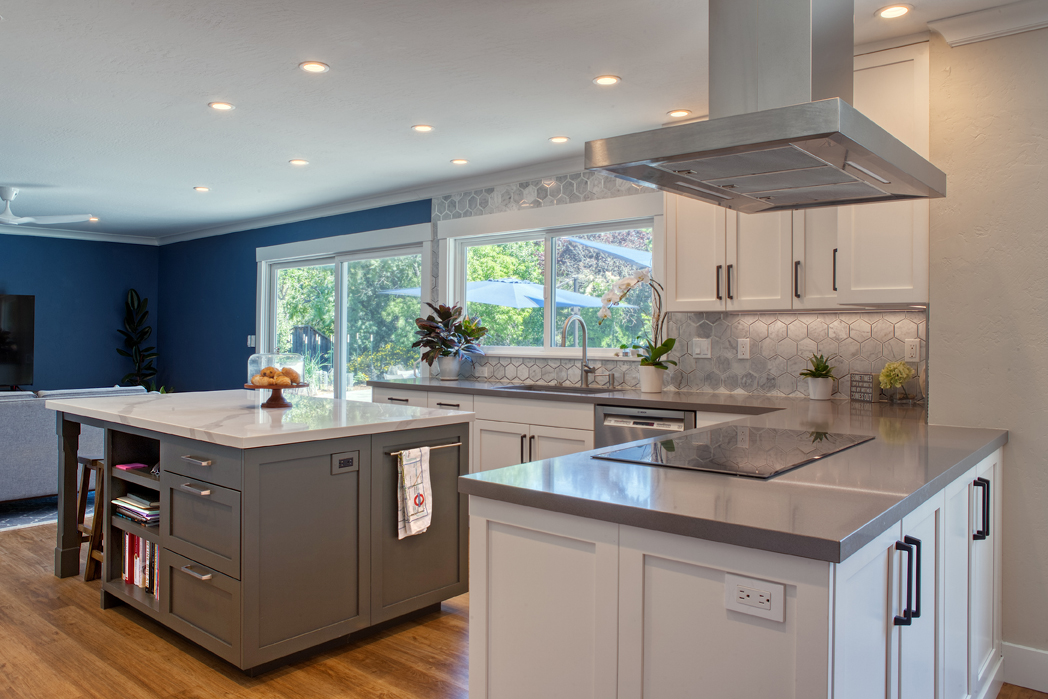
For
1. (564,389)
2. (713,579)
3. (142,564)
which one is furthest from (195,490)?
(564,389)

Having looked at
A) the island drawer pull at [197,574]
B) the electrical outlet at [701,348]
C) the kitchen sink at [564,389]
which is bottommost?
the island drawer pull at [197,574]

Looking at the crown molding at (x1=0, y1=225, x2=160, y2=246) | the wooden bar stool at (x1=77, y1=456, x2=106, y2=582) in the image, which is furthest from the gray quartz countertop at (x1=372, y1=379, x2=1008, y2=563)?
the crown molding at (x1=0, y1=225, x2=160, y2=246)

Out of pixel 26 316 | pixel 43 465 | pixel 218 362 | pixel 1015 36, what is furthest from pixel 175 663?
pixel 26 316

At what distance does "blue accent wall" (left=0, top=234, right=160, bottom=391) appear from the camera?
25.4 feet

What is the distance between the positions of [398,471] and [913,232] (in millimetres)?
2152

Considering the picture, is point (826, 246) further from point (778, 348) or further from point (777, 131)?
point (777, 131)

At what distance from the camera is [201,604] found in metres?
2.53

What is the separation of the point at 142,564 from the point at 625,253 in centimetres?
301

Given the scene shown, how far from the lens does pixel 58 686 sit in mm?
2367

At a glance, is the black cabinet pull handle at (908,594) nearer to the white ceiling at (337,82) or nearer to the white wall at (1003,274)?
the white wall at (1003,274)

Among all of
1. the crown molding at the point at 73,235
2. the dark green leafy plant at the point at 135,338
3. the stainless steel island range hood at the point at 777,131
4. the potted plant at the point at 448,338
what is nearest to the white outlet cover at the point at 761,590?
the stainless steel island range hood at the point at 777,131

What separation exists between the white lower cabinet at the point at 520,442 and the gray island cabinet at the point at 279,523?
87 centimetres

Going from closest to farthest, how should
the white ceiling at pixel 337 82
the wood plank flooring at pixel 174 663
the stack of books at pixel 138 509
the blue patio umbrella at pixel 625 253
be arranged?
the wood plank flooring at pixel 174 663, the white ceiling at pixel 337 82, the stack of books at pixel 138 509, the blue patio umbrella at pixel 625 253

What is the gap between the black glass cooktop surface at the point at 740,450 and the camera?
1.68 metres
